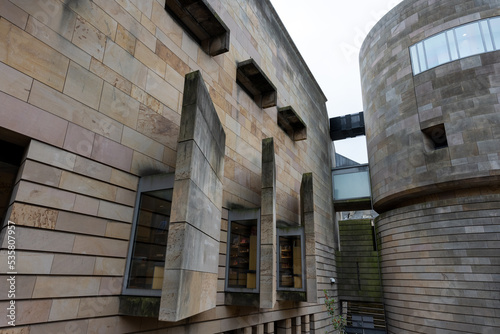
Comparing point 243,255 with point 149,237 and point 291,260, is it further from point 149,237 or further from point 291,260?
point 149,237

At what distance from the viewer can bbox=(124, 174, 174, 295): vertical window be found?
619cm

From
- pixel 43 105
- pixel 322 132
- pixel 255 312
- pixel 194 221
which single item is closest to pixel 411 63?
pixel 322 132

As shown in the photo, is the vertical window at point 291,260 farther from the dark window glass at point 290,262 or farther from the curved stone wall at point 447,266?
the curved stone wall at point 447,266

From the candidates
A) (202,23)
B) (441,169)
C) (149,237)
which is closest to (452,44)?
(441,169)

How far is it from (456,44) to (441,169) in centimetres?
703

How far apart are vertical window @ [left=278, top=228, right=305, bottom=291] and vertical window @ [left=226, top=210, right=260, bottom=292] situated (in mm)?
2596

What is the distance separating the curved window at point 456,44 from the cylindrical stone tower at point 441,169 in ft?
0.16

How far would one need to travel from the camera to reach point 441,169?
16094mm

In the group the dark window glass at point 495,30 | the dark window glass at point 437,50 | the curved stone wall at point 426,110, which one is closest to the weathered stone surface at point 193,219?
the curved stone wall at point 426,110

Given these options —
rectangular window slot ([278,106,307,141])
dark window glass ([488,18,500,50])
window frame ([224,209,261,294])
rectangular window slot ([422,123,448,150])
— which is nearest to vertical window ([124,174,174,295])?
window frame ([224,209,261,294])

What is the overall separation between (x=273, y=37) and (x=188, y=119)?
11.6 metres

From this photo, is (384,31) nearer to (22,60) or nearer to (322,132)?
(322,132)

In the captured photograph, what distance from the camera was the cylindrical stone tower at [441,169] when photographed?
14578 mm

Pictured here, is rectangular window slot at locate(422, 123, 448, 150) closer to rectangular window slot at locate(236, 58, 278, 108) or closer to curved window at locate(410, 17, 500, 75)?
curved window at locate(410, 17, 500, 75)
